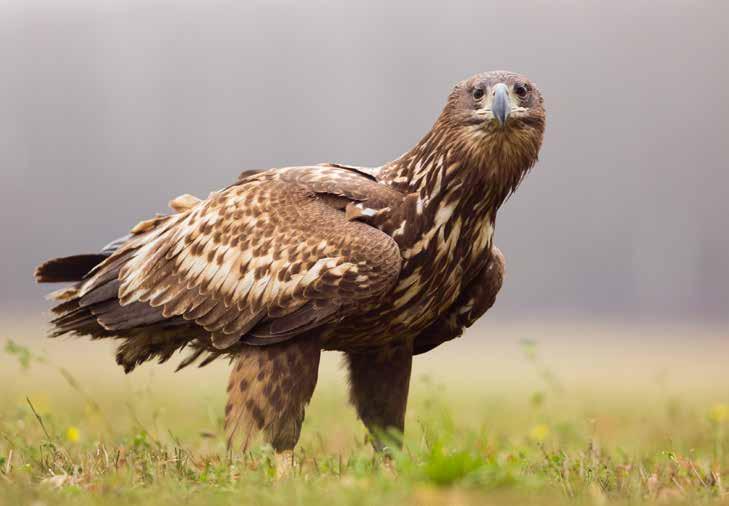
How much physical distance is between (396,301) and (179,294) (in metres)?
1.36

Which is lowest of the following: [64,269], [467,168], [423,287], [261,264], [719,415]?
[719,415]

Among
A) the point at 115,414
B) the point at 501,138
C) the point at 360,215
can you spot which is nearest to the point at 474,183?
the point at 501,138

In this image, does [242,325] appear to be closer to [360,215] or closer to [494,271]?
[360,215]

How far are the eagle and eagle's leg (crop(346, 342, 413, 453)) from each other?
0.26 feet

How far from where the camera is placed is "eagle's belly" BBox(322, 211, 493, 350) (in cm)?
582

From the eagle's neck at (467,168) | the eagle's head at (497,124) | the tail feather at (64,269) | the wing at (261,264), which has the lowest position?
the tail feather at (64,269)

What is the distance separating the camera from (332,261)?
5.60 metres

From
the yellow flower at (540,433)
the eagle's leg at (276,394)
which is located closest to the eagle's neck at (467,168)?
the eagle's leg at (276,394)

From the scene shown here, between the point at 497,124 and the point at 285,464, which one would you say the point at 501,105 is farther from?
the point at 285,464

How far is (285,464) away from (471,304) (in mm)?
1564

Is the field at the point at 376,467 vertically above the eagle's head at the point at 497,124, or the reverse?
the eagle's head at the point at 497,124

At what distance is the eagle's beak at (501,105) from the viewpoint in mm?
5598

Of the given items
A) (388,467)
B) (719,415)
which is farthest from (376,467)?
(719,415)

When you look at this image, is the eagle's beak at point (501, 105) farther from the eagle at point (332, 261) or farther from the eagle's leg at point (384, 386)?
the eagle's leg at point (384, 386)
